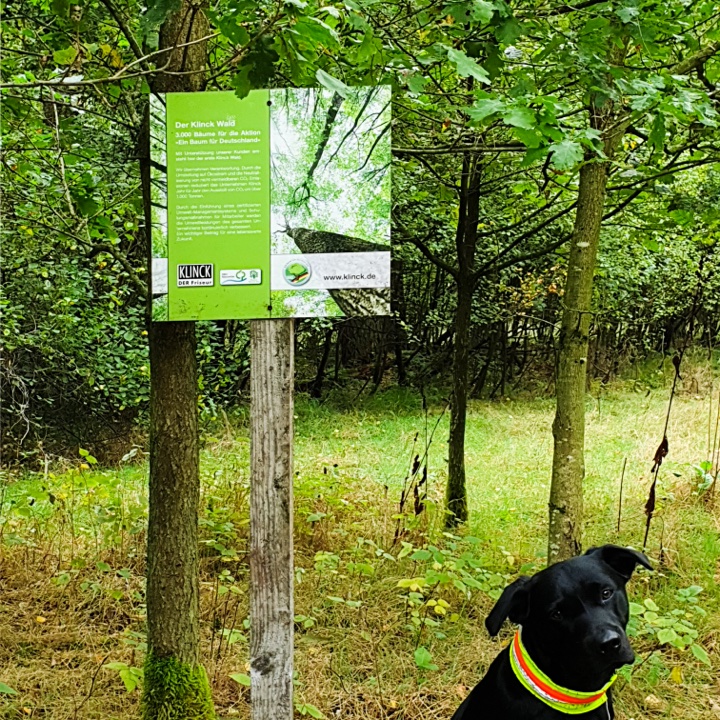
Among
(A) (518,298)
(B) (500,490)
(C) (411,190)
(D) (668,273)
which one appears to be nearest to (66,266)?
(C) (411,190)

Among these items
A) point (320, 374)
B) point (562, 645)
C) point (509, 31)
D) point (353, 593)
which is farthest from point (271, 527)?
point (320, 374)

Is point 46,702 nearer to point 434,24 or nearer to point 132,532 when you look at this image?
point 132,532

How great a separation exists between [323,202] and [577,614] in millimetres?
1627

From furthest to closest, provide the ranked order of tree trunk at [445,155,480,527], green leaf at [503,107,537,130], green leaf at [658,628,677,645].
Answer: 1. tree trunk at [445,155,480,527]
2. green leaf at [658,628,677,645]
3. green leaf at [503,107,537,130]

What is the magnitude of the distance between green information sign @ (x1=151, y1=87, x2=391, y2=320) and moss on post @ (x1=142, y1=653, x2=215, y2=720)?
57.1 inches

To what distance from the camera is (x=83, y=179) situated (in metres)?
3.61

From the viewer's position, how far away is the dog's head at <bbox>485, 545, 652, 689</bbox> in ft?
7.15

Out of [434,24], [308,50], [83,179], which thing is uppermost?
[434,24]

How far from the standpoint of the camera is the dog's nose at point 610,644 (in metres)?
2.14

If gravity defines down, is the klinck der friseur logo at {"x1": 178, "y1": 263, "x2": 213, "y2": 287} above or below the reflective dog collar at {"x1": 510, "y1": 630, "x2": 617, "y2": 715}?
above

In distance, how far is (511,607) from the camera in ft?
7.73

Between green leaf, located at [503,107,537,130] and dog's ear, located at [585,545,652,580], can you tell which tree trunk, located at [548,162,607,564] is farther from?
green leaf, located at [503,107,537,130]

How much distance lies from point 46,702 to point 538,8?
405 cm

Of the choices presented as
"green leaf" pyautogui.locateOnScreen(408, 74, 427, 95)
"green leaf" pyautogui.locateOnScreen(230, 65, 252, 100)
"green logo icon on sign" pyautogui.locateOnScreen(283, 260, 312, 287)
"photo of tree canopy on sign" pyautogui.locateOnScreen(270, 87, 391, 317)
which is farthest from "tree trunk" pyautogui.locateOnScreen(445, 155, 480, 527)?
"green leaf" pyautogui.locateOnScreen(230, 65, 252, 100)
